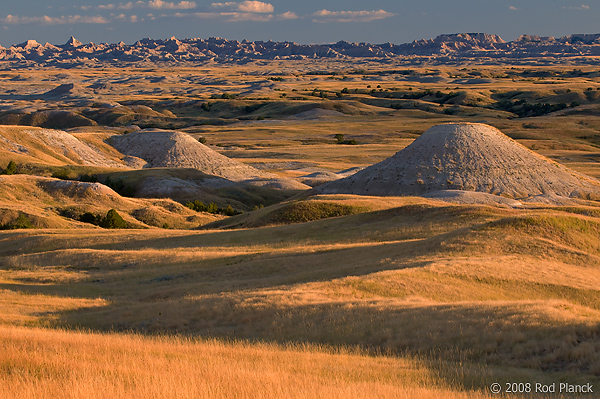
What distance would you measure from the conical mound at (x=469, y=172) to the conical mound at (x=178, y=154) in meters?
26.5

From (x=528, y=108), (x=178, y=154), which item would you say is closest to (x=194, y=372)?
(x=178, y=154)

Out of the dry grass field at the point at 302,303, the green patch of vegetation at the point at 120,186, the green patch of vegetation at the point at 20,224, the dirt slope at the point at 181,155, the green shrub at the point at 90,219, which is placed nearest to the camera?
the dry grass field at the point at 302,303

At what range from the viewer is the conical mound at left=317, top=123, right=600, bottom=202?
2047 inches

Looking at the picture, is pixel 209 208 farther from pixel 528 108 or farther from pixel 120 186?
pixel 528 108

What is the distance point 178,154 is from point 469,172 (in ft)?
150

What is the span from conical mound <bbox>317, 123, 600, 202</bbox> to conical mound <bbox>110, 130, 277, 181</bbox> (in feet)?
86.8

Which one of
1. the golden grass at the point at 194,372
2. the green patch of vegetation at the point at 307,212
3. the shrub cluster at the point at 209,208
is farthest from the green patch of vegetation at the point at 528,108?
the golden grass at the point at 194,372

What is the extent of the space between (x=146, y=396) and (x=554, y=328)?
9010mm

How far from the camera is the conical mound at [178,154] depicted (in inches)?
3216

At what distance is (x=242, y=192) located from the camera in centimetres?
7262

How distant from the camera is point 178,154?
85.3m

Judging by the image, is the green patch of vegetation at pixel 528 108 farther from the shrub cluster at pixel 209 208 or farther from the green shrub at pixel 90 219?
the green shrub at pixel 90 219

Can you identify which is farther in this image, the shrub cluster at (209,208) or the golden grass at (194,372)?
the shrub cluster at (209,208)

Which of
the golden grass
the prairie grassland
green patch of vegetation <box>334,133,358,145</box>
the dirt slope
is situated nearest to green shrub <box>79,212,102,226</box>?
the prairie grassland
